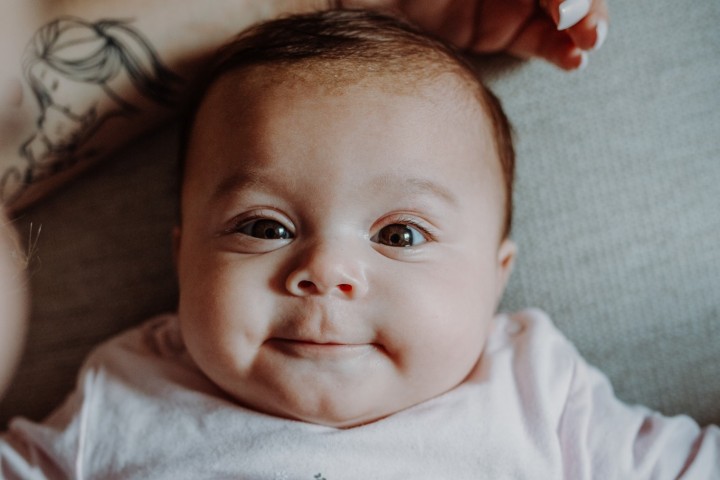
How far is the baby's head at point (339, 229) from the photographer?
0.91m

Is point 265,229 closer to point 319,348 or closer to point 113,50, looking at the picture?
point 319,348

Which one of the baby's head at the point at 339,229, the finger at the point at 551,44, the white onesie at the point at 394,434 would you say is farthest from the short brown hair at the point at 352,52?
the white onesie at the point at 394,434

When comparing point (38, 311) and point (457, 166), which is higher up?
point (457, 166)

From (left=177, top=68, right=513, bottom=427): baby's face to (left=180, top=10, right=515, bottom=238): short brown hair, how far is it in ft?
0.14

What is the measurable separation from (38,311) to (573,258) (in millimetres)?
946

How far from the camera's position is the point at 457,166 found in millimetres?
983

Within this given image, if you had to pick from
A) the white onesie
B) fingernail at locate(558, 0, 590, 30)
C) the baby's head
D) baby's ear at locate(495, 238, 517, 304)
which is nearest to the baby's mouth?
the baby's head

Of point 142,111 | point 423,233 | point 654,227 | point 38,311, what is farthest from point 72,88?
point 654,227

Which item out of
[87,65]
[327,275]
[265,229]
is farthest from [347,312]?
[87,65]

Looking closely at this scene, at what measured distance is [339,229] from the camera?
0.92 meters

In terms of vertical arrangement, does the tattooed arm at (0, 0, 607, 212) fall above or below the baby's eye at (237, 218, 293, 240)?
above

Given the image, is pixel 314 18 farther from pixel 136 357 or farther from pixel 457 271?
pixel 136 357

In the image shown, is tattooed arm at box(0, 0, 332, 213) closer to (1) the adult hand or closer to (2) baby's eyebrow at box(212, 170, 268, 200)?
(1) the adult hand

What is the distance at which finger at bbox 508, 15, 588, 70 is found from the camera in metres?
1.12
